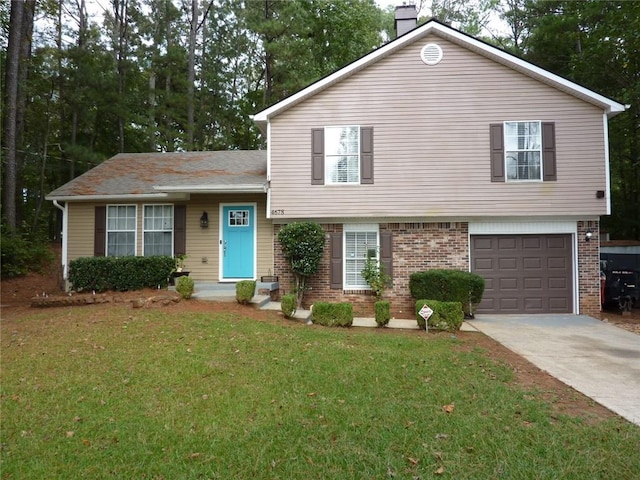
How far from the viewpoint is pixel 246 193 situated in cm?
1052

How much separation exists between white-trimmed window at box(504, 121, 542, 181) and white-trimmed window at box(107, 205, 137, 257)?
10.3 metres

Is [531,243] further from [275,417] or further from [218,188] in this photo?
[275,417]

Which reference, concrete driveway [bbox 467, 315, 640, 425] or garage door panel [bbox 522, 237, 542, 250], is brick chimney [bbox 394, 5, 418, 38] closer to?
garage door panel [bbox 522, 237, 542, 250]

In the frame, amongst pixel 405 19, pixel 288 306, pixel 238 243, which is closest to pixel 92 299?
pixel 238 243

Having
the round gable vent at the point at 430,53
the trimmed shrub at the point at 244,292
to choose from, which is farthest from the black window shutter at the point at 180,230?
the round gable vent at the point at 430,53

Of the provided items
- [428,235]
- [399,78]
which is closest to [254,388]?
[428,235]

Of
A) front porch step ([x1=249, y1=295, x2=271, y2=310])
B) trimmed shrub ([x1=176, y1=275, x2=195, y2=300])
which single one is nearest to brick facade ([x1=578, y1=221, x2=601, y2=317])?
front porch step ([x1=249, y1=295, x2=271, y2=310])

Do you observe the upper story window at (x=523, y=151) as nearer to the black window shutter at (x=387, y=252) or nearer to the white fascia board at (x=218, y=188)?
the black window shutter at (x=387, y=252)

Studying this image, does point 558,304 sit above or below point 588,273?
below

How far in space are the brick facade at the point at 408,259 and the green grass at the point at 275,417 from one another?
13.1 feet

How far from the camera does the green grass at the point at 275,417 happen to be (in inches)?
112

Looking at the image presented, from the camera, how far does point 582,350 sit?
6426 mm

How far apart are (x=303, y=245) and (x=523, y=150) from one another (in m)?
6.06

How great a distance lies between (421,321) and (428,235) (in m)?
2.93
